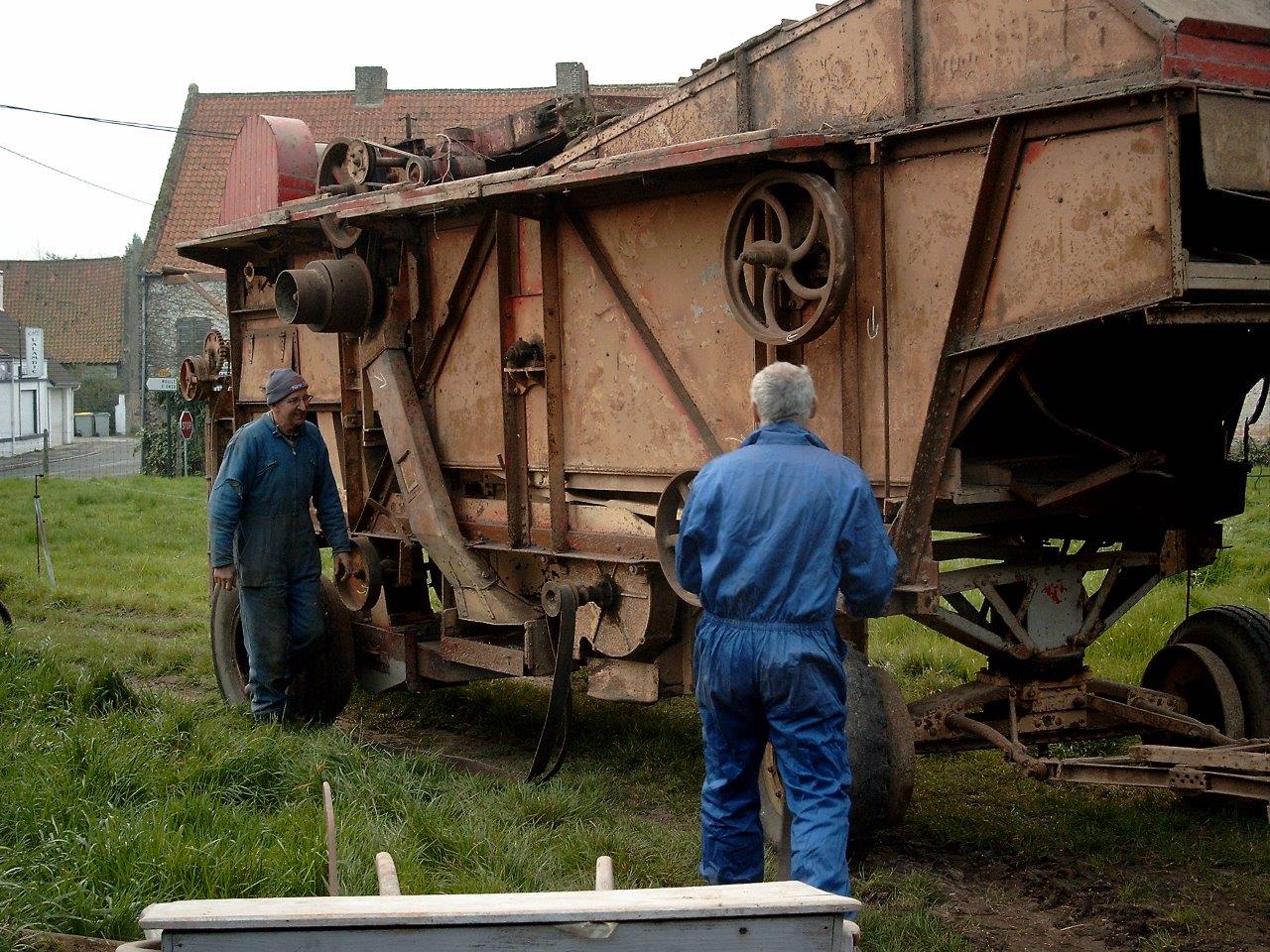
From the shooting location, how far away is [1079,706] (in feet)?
19.9

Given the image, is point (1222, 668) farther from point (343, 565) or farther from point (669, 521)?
point (343, 565)

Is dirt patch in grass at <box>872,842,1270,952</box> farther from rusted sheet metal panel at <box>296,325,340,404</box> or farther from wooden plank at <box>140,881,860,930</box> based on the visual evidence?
rusted sheet metal panel at <box>296,325,340,404</box>

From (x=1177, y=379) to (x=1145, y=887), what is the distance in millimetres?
2181

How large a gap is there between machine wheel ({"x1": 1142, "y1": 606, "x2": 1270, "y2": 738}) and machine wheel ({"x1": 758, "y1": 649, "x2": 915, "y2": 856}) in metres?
1.79

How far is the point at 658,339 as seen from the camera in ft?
20.4

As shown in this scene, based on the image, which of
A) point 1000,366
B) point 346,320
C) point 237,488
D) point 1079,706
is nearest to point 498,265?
point 346,320

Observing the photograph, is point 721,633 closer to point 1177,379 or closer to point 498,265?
point 1177,379

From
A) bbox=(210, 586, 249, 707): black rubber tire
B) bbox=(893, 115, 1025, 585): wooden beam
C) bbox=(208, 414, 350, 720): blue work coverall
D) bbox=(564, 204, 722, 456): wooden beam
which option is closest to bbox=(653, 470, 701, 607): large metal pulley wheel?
bbox=(564, 204, 722, 456): wooden beam

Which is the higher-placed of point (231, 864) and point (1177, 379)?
point (1177, 379)

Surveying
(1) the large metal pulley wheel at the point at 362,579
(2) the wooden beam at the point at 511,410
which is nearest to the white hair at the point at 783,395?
(2) the wooden beam at the point at 511,410

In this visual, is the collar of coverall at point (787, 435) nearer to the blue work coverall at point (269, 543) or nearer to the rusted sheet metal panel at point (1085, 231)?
the rusted sheet metal panel at point (1085, 231)

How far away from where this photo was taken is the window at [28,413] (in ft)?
145

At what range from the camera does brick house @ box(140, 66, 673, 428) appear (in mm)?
28547

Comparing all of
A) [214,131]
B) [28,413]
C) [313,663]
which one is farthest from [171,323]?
[313,663]
